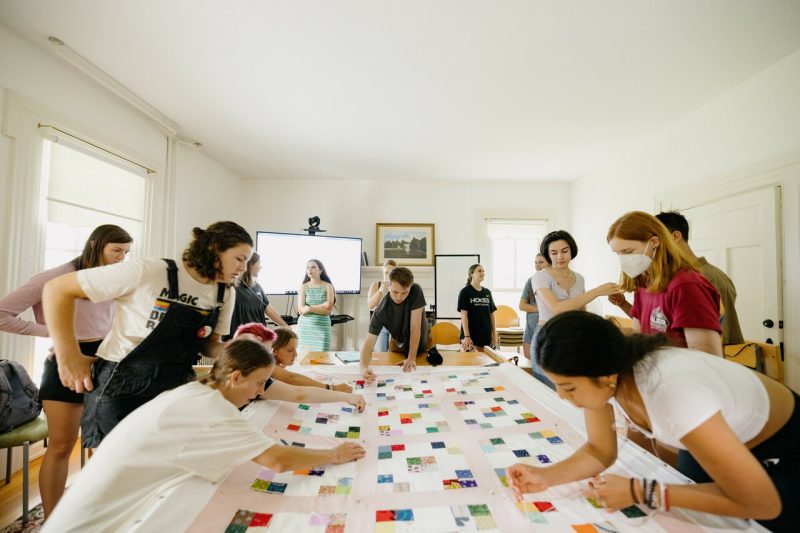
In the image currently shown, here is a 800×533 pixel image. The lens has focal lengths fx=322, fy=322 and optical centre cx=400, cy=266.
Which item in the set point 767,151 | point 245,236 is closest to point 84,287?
point 245,236

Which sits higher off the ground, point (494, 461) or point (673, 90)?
point (673, 90)

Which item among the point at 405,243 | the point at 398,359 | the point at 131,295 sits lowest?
the point at 398,359

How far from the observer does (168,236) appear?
133 inches

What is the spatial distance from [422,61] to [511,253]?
338cm

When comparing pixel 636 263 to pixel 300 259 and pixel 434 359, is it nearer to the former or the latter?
pixel 434 359

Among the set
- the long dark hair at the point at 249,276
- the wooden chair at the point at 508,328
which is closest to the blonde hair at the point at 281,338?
the long dark hair at the point at 249,276

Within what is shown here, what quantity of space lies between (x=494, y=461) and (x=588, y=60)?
8.30 feet

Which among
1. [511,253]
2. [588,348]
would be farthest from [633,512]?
[511,253]

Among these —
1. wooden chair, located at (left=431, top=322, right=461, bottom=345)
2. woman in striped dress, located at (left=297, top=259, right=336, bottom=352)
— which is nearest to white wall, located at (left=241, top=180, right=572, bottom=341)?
woman in striped dress, located at (left=297, top=259, right=336, bottom=352)

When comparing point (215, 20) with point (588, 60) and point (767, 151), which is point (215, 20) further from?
point (767, 151)

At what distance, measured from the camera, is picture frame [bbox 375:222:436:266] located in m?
4.89

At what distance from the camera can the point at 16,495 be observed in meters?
1.85

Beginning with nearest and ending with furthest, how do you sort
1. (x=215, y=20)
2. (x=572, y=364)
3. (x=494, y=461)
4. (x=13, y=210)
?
1. (x=572, y=364)
2. (x=494, y=461)
3. (x=215, y=20)
4. (x=13, y=210)

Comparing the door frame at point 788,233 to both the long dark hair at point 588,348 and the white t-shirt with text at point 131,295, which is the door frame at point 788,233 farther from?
the white t-shirt with text at point 131,295
